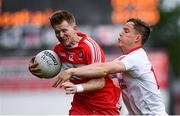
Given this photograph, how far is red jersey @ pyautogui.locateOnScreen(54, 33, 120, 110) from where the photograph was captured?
7.04m

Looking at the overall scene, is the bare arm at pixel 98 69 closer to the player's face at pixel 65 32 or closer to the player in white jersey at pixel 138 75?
the player in white jersey at pixel 138 75

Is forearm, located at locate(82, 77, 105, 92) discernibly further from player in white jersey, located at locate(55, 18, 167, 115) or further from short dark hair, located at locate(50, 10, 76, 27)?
short dark hair, located at locate(50, 10, 76, 27)

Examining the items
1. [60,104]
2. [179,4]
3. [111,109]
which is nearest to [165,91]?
[60,104]

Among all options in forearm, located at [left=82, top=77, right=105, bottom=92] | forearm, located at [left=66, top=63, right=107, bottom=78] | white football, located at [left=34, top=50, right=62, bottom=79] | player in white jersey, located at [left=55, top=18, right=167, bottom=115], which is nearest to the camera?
forearm, located at [left=66, top=63, right=107, bottom=78]

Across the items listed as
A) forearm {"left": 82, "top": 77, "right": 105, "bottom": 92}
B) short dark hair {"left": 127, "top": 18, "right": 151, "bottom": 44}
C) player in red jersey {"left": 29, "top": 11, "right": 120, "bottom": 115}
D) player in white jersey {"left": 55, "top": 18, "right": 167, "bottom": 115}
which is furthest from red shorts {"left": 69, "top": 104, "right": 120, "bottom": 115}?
short dark hair {"left": 127, "top": 18, "right": 151, "bottom": 44}

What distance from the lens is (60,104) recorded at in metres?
18.7

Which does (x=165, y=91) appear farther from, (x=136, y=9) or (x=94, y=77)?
(x=94, y=77)

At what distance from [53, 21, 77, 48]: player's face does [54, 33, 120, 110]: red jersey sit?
12cm

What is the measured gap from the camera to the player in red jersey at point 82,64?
696 cm

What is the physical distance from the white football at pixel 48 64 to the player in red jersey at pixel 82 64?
5cm

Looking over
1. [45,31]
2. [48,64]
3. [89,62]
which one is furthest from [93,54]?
[45,31]

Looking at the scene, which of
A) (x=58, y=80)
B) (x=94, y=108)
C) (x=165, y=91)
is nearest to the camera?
(x=58, y=80)

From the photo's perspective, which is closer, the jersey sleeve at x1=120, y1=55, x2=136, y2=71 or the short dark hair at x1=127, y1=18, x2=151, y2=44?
the jersey sleeve at x1=120, y1=55, x2=136, y2=71

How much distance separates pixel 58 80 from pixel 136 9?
982 centimetres
